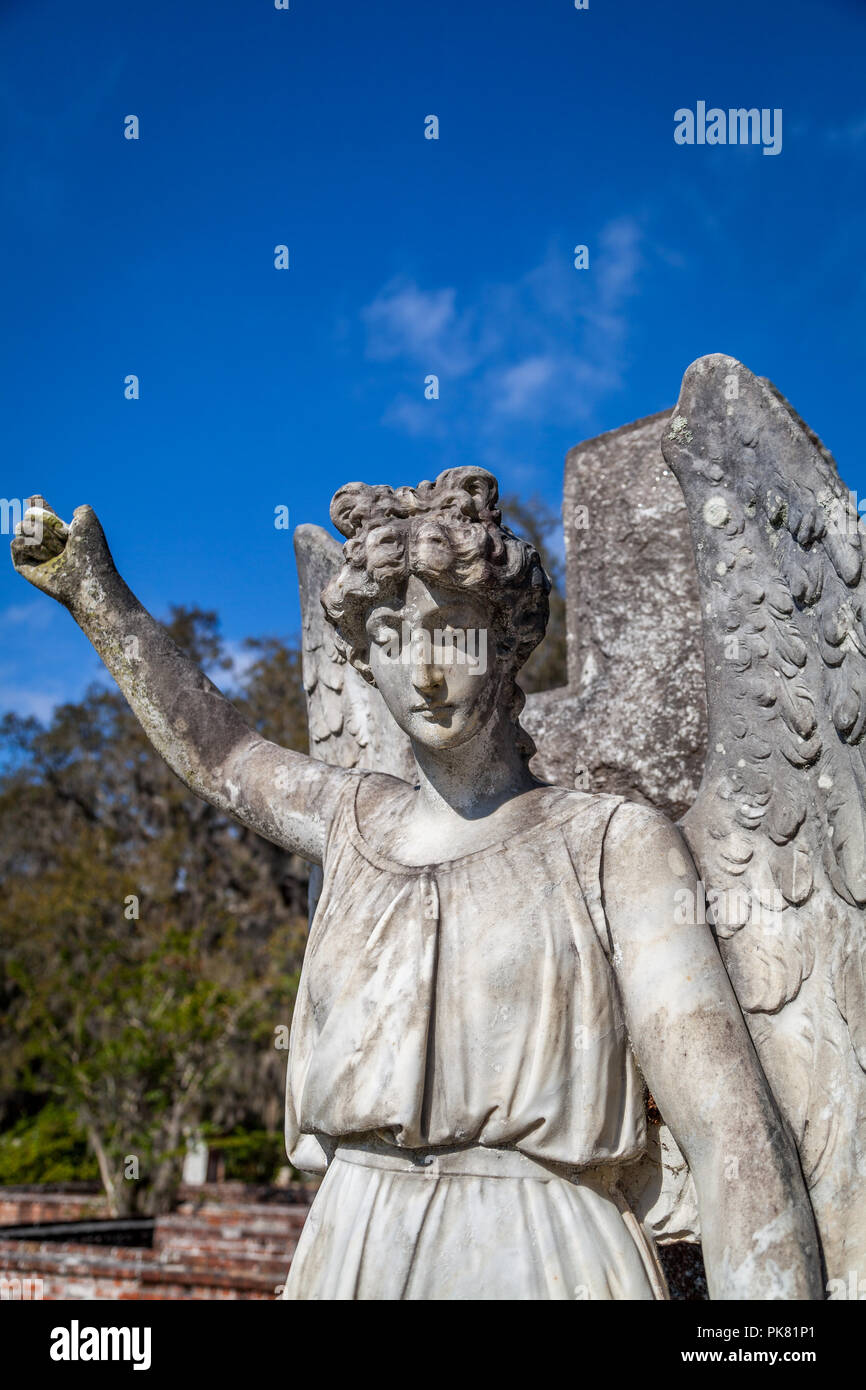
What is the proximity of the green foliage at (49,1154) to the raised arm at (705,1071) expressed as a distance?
1835cm

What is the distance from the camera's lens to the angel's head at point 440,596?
208 centimetres

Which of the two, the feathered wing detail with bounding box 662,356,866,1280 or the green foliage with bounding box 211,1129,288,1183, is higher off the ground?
the feathered wing detail with bounding box 662,356,866,1280

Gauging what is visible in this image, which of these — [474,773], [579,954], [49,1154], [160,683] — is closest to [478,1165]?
[579,954]

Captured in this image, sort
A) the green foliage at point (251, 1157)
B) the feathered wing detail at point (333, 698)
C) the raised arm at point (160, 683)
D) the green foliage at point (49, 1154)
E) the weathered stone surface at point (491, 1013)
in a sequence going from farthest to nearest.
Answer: the green foliage at point (49, 1154)
the green foliage at point (251, 1157)
the feathered wing detail at point (333, 698)
the raised arm at point (160, 683)
the weathered stone surface at point (491, 1013)

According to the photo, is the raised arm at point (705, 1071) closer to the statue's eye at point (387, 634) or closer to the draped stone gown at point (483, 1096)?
the draped stone gown at point (483, 1096)

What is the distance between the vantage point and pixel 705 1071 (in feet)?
6.09

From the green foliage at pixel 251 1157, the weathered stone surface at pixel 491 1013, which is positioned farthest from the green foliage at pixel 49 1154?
the weathered stone surface at pixel 491 1013

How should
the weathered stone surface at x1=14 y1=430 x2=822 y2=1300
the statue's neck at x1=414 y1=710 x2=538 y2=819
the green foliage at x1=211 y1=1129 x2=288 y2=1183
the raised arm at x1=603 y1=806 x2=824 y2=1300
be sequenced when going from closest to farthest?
1. the raised arm at x1=603 y1=806 x2=824 y2=1300
2. the weathered stone surface at x1=14 y1=430 x2=822 y2=1300
3. the statue's neck at x1=414 y1=710 x2=538 y2=819
4. the green foliage at x1=211 y1=1129 x2=288 y2=1183

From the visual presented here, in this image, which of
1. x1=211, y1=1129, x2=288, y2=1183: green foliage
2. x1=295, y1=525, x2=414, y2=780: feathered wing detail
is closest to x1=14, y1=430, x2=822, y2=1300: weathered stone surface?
x1=295, y1=525, x2=414, y2=780: feathered wing detail

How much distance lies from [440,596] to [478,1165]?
920 mm

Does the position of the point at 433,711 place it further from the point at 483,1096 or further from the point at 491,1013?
the point at 483,1096

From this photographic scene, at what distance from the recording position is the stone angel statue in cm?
188

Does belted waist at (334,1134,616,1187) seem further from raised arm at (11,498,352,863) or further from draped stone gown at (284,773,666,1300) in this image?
raised arm at (11,498,352,863)

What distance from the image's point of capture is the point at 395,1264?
1916 mm
